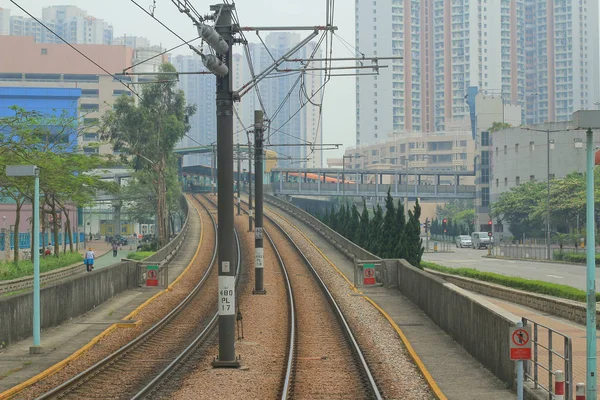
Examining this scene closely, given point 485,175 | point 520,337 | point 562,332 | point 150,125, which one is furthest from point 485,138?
point 520,337

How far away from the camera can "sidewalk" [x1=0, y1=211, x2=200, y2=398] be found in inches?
734

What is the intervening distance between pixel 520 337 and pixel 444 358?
7.84 meters

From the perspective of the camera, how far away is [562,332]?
25938mm

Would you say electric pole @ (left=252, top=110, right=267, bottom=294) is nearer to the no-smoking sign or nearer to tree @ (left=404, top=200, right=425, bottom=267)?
tree @ (left=404, top=200, right=425, bottom=267)

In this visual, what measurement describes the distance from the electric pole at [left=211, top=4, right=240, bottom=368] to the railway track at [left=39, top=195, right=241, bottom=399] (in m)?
1.28

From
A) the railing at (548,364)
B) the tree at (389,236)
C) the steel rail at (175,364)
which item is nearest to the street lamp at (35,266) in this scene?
the steel rail at (175,364)

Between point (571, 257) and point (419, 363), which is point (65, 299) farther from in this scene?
point (571, 257)

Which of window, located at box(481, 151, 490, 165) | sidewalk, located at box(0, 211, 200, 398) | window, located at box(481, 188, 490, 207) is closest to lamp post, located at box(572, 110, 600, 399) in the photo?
sidewalk, located at box(0, 211, 200, 398)

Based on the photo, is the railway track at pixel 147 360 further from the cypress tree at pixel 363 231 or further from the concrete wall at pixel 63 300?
the cypress tree at pixel 363 231

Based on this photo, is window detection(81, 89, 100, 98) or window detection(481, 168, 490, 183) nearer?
window detection(481, 168, 490, 183)

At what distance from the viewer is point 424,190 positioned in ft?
457

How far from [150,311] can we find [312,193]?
107 m

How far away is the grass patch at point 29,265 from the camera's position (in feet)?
150

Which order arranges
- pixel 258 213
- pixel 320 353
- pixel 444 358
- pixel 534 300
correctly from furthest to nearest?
pixel 258 213 < pixel 534 300 < pixel 320 353 < pixel 444 358
